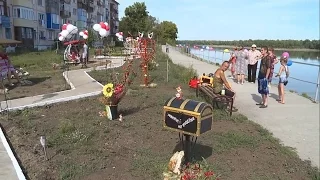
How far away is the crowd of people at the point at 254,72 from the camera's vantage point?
8.80 m

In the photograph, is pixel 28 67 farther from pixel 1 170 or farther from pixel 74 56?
pixel 1 170

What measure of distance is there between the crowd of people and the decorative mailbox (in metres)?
4.37

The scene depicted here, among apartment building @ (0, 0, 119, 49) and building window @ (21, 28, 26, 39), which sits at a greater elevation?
apartment building @ (0, 0, 119, 49)

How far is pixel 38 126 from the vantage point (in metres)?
7.00

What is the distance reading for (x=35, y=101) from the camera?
9500 mm

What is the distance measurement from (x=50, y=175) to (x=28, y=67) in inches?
660

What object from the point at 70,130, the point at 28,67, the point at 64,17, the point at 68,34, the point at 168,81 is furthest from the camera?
the point at 64,17

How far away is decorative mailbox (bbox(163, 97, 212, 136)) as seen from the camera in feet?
14.0

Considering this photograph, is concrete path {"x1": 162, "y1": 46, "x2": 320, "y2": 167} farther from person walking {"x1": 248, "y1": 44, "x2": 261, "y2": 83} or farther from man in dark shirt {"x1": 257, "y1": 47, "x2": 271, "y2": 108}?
person walking {"x1": 248, "y1": 44, "x2": 261, "y2": 83}

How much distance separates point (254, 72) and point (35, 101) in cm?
931

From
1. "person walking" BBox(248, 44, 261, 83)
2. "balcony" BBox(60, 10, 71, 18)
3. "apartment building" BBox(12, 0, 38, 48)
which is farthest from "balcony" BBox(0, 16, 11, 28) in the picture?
"person walking" BBox(248, 44, 261, 83)

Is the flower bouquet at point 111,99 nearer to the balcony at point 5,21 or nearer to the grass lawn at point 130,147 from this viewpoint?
the grass lawn at point 130,147

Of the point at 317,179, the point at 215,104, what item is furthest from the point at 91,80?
the point at 317,179

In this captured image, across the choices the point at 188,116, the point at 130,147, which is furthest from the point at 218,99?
the point at 188,116
